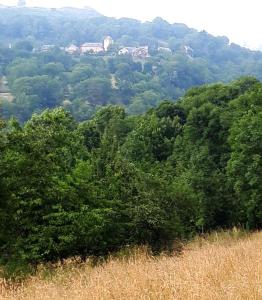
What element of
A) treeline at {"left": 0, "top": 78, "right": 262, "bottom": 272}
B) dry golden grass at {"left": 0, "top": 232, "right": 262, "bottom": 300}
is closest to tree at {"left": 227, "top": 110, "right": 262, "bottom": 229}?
treeline at {"left": 0, "top": 78, "right": 262, "bottom": 272}

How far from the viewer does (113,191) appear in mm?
22062

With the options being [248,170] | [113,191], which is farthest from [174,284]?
[248,170]

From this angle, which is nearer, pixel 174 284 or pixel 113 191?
pixel 174 284

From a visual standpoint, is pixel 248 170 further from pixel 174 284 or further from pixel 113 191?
pixel 174 284

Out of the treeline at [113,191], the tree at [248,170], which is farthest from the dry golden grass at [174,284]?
the tree at [248,170]

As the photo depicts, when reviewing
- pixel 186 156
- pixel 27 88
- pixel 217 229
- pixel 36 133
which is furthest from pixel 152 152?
pixel 27 88

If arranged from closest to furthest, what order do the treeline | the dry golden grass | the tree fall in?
the dry golden grass, the treeline, the tree

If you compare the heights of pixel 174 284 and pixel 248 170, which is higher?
pixel 174 284

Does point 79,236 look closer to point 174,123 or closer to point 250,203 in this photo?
point 250,203

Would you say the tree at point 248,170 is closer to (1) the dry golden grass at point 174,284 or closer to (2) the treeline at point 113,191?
(2) the treeline at point 113,191

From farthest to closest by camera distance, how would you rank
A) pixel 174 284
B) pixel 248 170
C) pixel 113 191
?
pixel 248 170 → pixel 113 191 → pixel 174 284

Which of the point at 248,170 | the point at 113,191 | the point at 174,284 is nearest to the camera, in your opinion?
the point at 174,284

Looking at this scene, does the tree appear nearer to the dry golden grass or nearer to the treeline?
the treeline

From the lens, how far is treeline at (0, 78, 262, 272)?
1524cm
